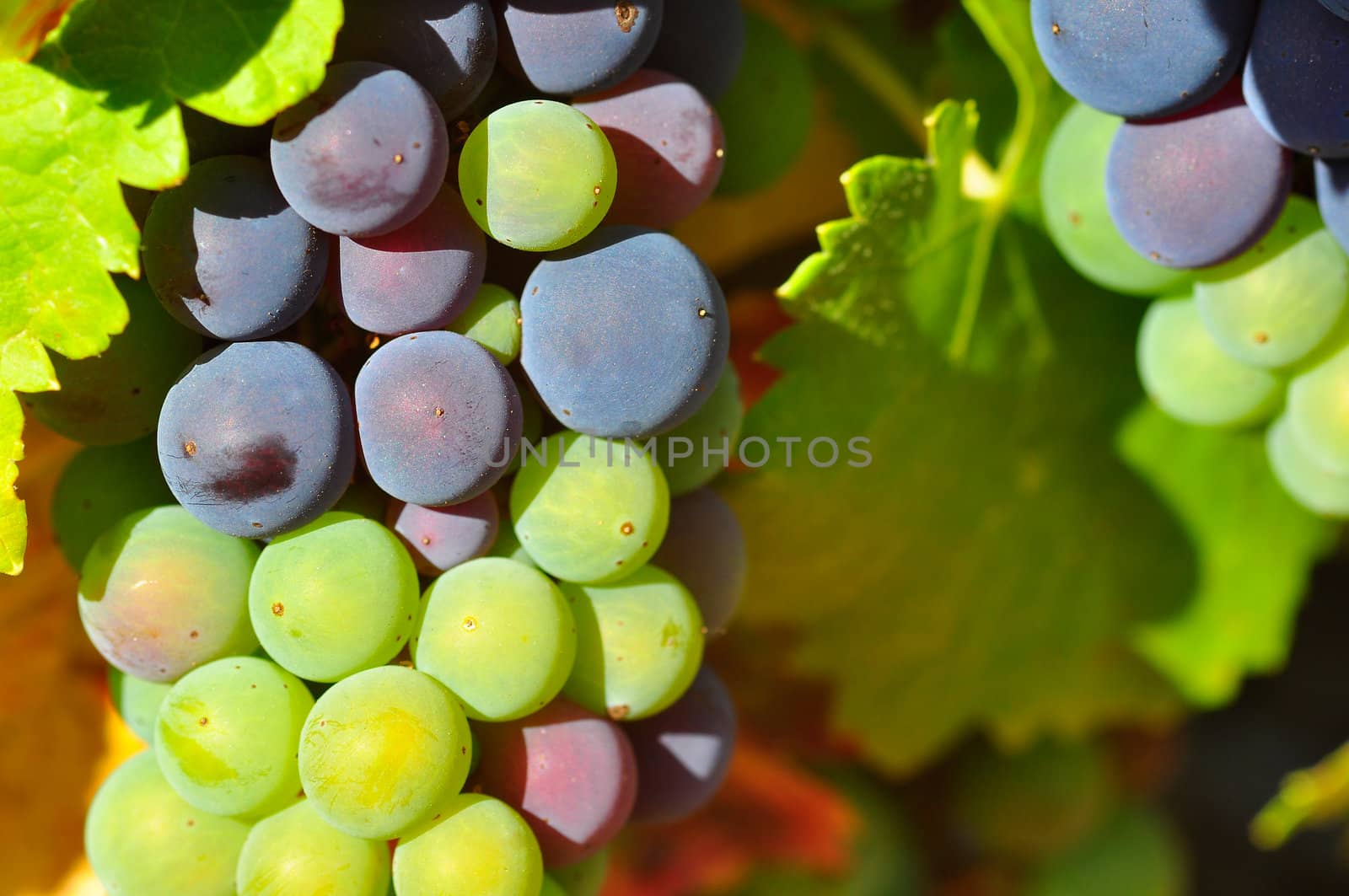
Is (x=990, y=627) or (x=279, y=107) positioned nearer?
(x=279, y=107)

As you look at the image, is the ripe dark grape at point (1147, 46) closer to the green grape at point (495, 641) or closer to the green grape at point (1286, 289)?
the green grape at point (1286, 289)

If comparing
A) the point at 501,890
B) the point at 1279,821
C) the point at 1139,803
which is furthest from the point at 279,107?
the point at 1139,803

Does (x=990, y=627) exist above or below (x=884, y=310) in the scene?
below

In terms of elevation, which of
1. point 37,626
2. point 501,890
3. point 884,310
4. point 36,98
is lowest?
point 37,626

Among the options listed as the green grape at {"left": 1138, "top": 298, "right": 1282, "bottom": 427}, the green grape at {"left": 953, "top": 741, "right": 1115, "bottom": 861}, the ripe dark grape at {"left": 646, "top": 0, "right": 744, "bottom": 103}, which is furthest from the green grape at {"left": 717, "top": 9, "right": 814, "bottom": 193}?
the green grape at {"left": 953, "top": 741, "right": 1115, "bottom": 861}

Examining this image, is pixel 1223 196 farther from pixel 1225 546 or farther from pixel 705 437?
pixel 1225 546

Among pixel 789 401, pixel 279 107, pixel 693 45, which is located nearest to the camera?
pixel 279 107

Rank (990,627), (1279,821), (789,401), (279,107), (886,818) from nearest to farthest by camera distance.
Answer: (279,107) < (789,401) < (1279,821) < (990,627) < (886,818)

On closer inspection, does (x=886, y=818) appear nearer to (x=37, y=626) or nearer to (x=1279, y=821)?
(x=1279, y=821)

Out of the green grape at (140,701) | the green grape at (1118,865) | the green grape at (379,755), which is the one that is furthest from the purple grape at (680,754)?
the green grape at (1118,865)
